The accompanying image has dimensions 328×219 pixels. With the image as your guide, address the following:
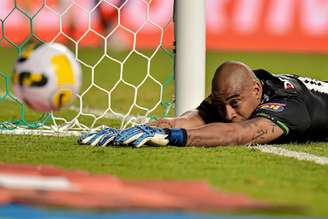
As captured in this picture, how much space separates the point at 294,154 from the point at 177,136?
0.66 metres

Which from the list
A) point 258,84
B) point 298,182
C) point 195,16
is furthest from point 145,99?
point 298,182

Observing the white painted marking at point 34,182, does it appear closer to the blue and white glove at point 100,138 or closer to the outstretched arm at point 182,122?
the blue and white glove at point 100,138

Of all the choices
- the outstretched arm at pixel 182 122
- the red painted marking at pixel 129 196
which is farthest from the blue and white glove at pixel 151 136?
the red painted marking at pixel 129 196

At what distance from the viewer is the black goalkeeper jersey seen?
221 inches

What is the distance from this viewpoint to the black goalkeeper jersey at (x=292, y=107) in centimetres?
561

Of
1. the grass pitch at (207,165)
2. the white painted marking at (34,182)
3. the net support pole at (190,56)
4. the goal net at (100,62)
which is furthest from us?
the goal net at (100,62)

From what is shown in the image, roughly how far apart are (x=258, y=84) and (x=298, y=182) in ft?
4.86

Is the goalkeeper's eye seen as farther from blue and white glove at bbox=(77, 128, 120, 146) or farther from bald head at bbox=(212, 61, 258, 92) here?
blue and white glove at bbox=(77, 128, 120, 146)

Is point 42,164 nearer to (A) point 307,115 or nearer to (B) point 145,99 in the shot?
(A) point 307,115

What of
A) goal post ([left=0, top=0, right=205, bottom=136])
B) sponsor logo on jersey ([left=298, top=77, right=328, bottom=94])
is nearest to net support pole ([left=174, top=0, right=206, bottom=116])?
goal post ([left=0, top=0, right=205, bottom=136])

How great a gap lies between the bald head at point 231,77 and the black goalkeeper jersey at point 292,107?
17cm

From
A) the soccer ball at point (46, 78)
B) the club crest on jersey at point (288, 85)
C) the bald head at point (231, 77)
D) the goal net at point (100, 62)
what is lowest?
the goal net at point (100, 62)

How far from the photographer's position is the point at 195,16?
652 cm

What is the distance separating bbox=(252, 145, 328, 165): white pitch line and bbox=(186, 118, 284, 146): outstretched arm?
0.28 feet
